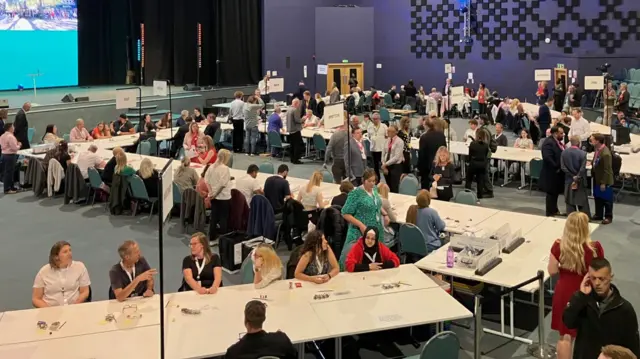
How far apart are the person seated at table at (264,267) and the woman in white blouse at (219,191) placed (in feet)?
9.93

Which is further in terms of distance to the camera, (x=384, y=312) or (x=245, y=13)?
(x=245, y=13)

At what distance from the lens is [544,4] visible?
2141 cm

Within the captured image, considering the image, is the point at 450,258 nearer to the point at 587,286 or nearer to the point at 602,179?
the point at 587,286

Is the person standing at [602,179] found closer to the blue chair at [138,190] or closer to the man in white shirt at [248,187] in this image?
the man in white shirt at [248,187]

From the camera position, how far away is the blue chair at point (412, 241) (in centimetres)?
685

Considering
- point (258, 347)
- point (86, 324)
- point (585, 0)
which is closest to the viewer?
point (258, 347)

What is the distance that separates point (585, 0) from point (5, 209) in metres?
16.9

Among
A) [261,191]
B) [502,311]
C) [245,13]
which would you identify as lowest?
[502,311]

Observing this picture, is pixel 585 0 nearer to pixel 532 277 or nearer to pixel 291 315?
pixel 532 277

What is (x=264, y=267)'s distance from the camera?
5.55m

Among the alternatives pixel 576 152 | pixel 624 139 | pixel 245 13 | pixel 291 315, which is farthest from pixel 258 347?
pixel 245 13

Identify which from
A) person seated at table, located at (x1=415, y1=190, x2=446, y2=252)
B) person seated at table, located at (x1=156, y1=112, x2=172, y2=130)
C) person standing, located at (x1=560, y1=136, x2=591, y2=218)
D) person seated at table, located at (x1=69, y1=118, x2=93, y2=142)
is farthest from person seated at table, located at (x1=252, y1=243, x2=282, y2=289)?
person seated at table, located at (x1=156, y1=112, x2=172, y2=130)

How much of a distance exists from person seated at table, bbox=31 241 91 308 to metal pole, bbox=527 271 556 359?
11.6 feet

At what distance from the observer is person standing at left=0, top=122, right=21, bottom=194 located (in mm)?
11414
